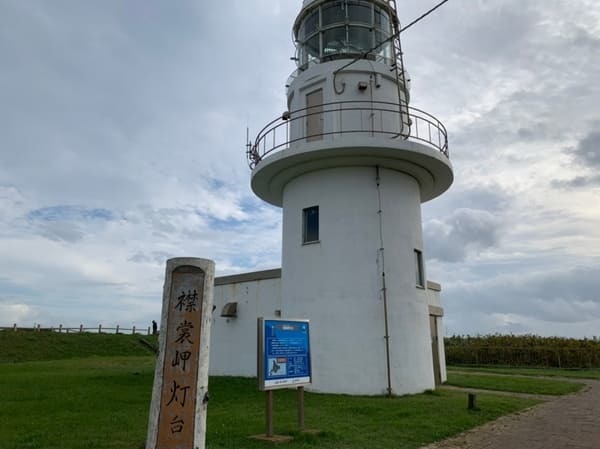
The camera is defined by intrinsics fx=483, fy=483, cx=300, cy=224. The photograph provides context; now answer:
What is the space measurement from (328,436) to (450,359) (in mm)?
24790

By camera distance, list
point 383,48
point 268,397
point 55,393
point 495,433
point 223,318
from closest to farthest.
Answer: point 268,397 → point 495,433 → point 55,393 → point 383,48 → point 223,318

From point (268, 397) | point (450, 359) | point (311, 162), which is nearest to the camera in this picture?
point (268, 397)

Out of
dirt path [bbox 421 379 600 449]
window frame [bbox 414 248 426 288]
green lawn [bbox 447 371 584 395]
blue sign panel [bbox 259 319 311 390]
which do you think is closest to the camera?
dirt path [bbox 421 379 600 449]

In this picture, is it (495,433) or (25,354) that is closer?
(495,433)

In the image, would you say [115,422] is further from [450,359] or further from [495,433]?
[450,359]

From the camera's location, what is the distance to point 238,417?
9.03 meters

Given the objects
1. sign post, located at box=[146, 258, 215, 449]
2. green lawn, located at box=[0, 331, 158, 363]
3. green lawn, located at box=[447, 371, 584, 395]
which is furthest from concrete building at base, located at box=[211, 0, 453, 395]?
green lawn, located at box=[0, 331, 158, 363]

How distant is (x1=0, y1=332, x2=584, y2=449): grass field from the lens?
7223mm

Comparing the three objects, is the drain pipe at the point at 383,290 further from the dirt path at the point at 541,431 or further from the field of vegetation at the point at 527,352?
the field of vegetation at the point at 527,352

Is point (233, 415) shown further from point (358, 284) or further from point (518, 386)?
point (518, 386)

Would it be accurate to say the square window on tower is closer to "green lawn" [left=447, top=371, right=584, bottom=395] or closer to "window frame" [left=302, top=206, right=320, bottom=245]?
"window frame" [left=302, top=206, right=320, bottom=245]

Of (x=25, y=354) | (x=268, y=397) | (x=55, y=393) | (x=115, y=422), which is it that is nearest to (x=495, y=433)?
(x=268, y=397)

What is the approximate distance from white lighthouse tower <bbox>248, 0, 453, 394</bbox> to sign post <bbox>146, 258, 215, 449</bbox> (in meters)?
8.01

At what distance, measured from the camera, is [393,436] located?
7.68 m
